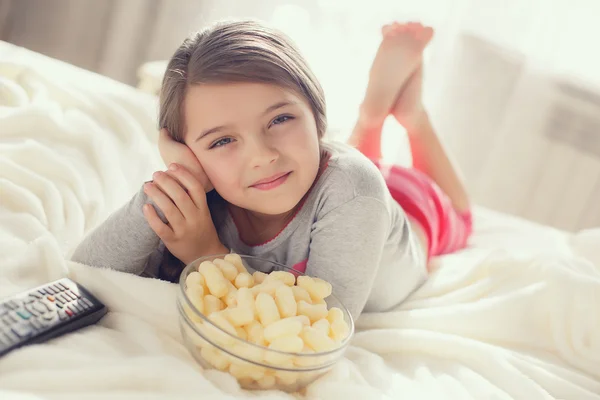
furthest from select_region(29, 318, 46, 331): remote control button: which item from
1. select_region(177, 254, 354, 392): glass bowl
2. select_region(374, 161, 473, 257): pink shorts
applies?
select_region(374, 161, 473, 257): pink shorts

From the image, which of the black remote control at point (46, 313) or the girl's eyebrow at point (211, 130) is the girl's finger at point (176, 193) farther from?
the black remote control at point (46, 313)

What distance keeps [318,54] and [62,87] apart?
3.07 feet

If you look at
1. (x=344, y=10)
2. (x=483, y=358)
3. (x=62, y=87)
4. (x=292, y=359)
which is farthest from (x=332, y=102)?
(x=292, y=359)

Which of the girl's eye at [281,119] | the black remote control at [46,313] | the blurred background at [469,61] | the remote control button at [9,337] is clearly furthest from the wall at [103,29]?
the remote control button at [9,337]

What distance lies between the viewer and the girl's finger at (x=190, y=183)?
88 cm

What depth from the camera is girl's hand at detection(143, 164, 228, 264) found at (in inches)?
34.1

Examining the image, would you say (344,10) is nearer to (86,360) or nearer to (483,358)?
(483,358)

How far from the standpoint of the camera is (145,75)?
1685 mm

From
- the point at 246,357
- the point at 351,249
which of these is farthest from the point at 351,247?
the point at 246,357

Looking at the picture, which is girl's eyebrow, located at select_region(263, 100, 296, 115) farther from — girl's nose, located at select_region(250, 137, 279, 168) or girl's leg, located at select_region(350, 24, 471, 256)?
girl's leg, located at select_region(350, 24, 471, 256)

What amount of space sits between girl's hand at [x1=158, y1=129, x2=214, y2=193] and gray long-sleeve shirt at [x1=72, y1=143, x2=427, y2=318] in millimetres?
74

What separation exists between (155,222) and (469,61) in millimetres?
1393

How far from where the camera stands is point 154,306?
2.52ft

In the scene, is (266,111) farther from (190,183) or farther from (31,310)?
(31,310)
